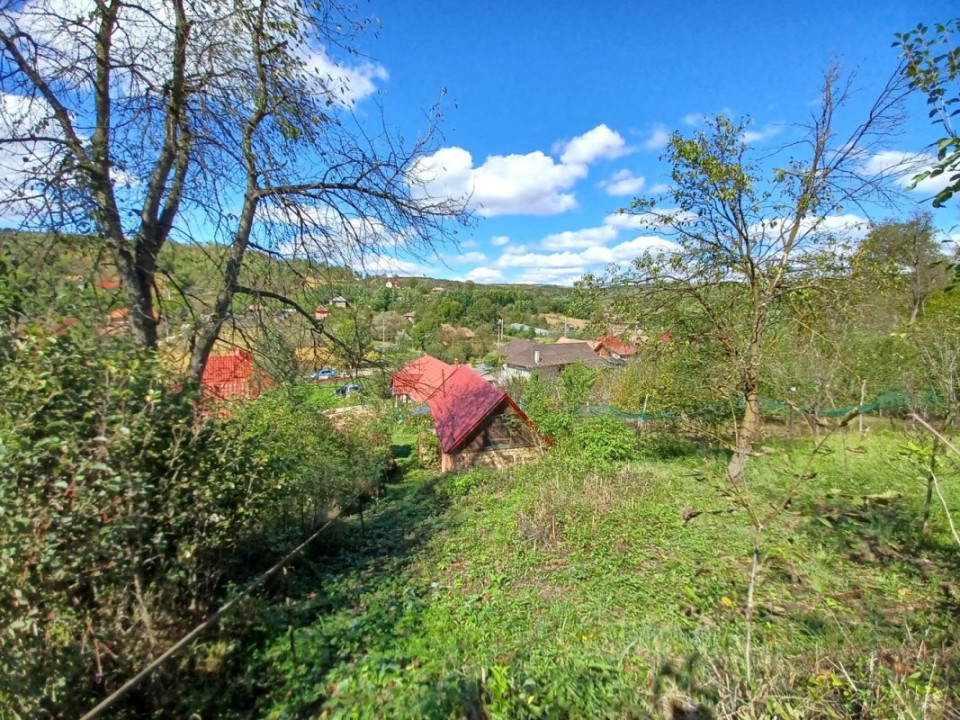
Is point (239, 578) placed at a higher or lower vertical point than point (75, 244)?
lower

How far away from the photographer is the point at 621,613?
4035mm

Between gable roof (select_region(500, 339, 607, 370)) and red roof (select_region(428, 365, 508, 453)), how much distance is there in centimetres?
3122

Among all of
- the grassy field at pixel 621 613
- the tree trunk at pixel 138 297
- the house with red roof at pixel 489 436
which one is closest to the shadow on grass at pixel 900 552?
the grassy field at pixel 621 613

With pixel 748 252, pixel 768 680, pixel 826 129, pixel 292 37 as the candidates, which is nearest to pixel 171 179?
pixel 292 37

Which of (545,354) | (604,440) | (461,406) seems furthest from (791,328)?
(545,354)

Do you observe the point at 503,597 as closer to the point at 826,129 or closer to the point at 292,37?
the point at 292,37

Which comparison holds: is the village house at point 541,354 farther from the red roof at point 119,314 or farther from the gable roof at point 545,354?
the red roof at point 119,314

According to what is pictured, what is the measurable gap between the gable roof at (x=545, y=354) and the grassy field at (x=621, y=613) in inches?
1587

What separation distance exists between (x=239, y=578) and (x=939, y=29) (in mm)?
6358

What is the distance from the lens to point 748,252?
6996mm

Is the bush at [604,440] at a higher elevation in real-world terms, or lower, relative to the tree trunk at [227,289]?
lower

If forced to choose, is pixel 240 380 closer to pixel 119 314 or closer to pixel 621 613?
pixel 119 314

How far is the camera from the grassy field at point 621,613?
7.72 feet

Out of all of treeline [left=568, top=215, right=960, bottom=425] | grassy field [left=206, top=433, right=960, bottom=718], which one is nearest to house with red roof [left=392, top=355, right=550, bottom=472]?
grassy field [left=206, top=433, right=960, bottom=718]
